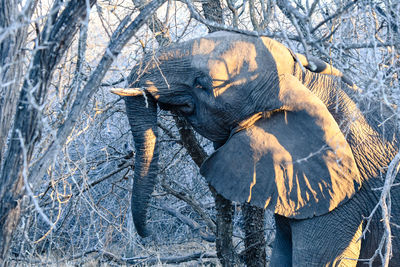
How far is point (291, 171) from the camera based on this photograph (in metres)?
3.36

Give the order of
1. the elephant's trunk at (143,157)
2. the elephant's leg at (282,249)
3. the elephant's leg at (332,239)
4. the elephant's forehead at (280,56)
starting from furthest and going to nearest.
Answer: the elephant's leg at (282,249)
the elephant's trunk at (143,157)
the elephant's forehead at (280,56)
the elephant's leg at (332,239)

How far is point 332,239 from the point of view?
129 inches

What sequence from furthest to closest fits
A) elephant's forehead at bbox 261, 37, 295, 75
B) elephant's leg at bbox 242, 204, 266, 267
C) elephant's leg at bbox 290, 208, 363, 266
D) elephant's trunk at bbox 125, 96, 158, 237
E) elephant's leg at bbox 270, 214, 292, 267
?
1. elephant's leg at bbox 242, 204, 266, 267
2. elephant's leg at bbox 270, 214, 292, 267
3. elephant's trunk at bbox 125, 96, 158, 237
4. elephant's forehead at bbox 261, 37, 295, 75
5. elephant's leg at bbox 290, 208, 363, 266

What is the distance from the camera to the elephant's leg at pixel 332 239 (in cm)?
327

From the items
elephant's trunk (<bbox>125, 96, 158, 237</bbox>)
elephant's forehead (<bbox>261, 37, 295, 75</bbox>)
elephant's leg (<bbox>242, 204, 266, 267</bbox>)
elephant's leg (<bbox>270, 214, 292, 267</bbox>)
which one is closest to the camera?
elephant's forehead (<bbox>261, 37, 295, 75</bbox>)

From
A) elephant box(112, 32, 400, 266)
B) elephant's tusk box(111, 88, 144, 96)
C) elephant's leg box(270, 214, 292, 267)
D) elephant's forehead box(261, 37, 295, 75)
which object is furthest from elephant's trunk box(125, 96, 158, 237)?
elephant's leg box(270, 214, 292, 267)

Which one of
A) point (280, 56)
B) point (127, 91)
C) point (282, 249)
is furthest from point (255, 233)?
point (127, 91)

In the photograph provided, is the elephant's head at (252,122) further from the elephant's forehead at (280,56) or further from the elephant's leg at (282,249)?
the elephant's leg at (282,249)

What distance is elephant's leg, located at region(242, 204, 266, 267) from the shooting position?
448 cm


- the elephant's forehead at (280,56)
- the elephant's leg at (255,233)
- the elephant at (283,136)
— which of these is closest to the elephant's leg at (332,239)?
the elephant at (283,136)

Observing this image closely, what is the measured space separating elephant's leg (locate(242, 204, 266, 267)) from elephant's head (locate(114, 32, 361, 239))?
3.37ft

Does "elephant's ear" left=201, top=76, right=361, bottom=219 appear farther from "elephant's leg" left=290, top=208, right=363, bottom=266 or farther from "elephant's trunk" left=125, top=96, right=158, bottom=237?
"elephant's trunk" left=125, top=96, right=158, bottom=237

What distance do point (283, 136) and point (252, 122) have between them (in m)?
0.20

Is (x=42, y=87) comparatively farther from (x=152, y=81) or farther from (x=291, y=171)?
(x=291, y=171)
